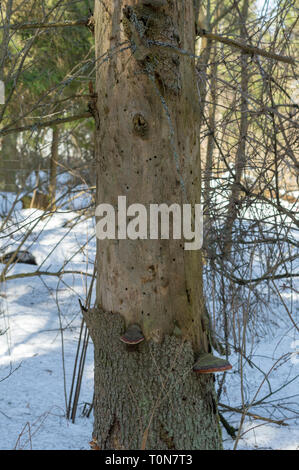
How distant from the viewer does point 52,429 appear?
10.7ft

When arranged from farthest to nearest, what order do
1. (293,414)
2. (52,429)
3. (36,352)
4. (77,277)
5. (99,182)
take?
(77,277), (36,352), (293,414), (52,429), (99,182)

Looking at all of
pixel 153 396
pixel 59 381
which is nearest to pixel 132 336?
pixel 153 396

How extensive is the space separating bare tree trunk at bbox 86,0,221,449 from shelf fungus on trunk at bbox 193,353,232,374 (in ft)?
0.15

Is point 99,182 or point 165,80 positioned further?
point 99,182

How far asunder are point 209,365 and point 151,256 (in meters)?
0.59

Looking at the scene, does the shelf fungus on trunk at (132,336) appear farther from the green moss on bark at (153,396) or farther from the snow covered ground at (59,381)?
the snow covered ground at (59,381)

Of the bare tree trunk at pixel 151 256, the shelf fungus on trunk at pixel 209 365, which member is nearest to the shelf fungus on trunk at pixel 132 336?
the bare tree trunk at pixel 151 256

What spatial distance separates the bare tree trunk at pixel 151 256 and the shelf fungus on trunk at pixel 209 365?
0.05 metres

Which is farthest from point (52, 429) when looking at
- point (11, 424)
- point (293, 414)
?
point (293, 414)

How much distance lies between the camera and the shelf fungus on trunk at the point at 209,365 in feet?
7.19

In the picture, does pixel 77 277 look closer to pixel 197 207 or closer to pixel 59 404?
pixel 59 404

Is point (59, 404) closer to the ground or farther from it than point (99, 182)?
closer to the ground

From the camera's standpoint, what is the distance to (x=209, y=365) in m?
2.23

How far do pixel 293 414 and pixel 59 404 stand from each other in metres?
1.79
